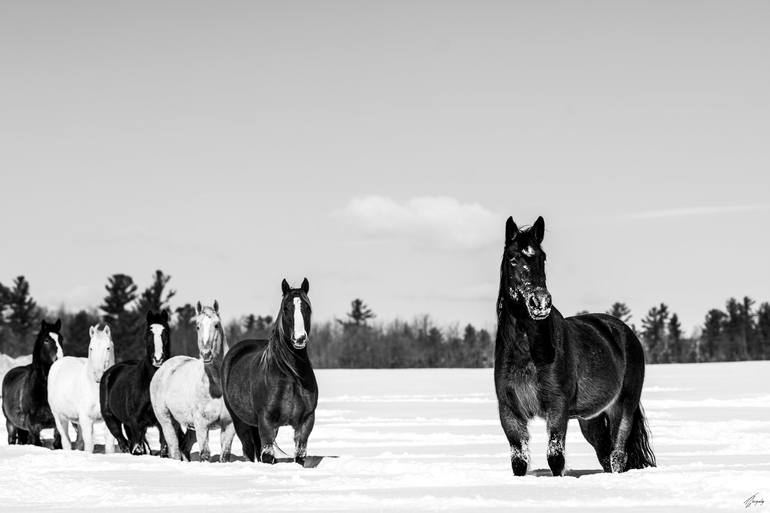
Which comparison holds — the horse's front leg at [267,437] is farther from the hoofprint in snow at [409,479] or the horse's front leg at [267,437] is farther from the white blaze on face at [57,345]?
the white blaze on face at [57,345]

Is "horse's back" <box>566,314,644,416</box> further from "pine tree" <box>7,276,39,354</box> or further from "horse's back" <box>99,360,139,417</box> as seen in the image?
"pine tree" <box>7,276,39,354</box>

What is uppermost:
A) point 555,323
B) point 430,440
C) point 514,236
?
point 514,236

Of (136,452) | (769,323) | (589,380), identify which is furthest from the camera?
(769,323)

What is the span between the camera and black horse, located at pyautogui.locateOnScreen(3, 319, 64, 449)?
14.2 meters

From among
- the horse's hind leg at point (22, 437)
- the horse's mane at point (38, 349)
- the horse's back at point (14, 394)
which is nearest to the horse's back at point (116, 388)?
the horse's mane at point (38, 349)

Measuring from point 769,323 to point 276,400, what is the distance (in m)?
94.8

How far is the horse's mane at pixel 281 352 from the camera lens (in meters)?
9.16

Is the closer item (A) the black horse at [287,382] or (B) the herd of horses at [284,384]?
(B) the herd of horses at [284,384]

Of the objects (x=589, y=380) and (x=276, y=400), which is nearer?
(x=589, y=380)

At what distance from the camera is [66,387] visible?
1298 centimetres

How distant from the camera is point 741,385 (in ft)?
111

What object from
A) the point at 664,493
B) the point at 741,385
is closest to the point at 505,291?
the point at 664,493

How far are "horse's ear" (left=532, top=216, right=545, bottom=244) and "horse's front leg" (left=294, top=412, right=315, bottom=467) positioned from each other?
3.15 m

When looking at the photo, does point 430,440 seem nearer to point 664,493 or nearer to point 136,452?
point 136,452
